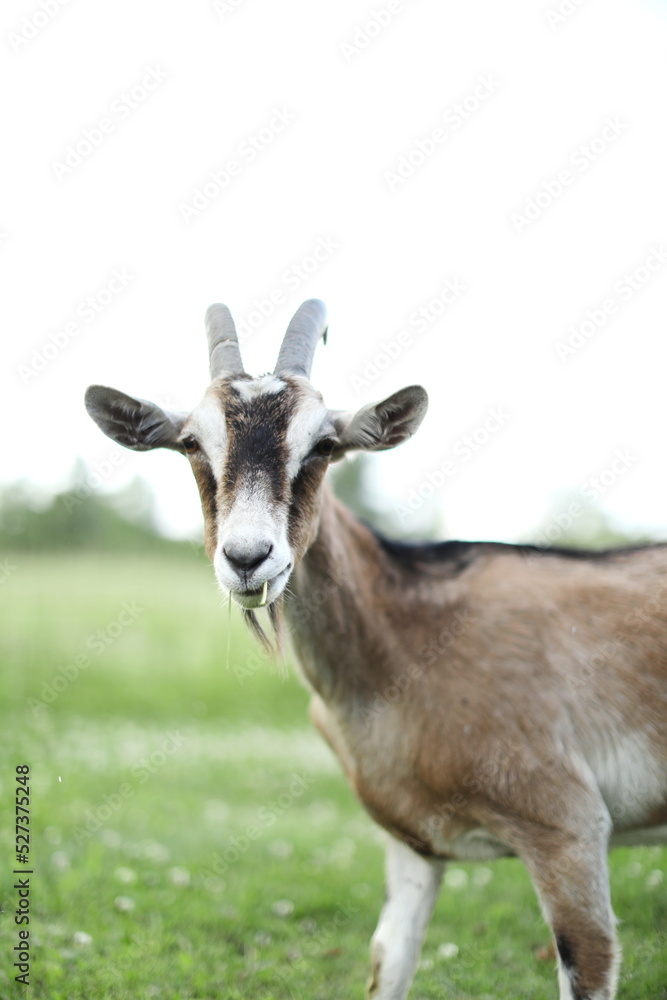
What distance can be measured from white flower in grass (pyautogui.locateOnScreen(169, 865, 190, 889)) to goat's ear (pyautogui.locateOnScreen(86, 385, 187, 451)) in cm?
327

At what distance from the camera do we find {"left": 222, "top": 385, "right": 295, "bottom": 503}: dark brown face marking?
3664 millimetres

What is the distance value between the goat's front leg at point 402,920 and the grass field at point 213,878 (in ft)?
1.71

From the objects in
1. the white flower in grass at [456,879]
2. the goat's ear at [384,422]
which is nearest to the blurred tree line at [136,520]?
the goat's ear at [384,422]

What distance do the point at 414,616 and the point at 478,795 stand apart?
36.1 inches

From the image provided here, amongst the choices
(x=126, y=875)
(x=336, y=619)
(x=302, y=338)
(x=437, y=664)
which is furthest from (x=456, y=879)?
(x=302, y=338)

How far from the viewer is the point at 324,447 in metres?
3.96

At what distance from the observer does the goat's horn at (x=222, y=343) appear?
429 centimetres

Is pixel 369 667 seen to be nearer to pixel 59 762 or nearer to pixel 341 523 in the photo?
pixel 341 523

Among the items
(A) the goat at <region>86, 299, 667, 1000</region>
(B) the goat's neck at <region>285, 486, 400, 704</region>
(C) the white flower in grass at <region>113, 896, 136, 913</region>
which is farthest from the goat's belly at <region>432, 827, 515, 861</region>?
(C) the white flower in grass at <region>113, 896, 136, 913</region>

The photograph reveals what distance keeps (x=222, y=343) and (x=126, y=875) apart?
144 inches

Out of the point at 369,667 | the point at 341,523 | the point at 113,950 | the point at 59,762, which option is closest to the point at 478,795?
the point at 369,667

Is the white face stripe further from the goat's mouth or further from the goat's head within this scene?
the goat's mouth

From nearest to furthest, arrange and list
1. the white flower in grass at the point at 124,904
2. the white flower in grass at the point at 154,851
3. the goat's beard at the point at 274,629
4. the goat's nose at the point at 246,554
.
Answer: the goat's nose at the point at 246,554 < the goat's beard at the point at 274,629 < the white flower in grass at the point at 124,904 < the white flower in grass at the point at 154,851

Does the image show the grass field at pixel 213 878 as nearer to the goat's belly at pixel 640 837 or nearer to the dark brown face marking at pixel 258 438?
the goat's belly at pixel 640 837
